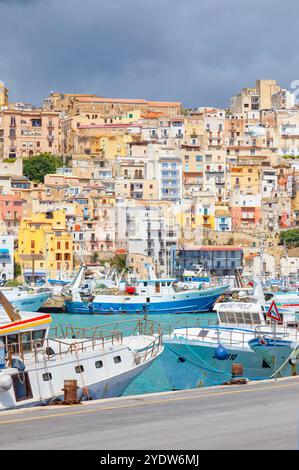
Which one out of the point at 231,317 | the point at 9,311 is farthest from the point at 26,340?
the point at 231,317

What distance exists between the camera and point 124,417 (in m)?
17.3

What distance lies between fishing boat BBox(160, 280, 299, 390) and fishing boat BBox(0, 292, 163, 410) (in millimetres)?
4444

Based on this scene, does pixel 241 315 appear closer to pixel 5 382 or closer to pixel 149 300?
pixel 5 382

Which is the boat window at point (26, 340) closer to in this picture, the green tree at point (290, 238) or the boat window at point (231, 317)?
the boat window at point (231, 317)

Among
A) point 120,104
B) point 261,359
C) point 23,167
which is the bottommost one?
point 261,359

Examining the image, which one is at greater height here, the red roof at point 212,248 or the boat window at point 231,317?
the boat window at point 231,317

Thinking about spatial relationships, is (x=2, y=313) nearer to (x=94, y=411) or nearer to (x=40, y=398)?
(x=40, y=398)

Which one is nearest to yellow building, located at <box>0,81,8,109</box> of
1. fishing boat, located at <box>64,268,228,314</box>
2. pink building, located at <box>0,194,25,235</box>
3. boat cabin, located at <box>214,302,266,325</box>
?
pink building, located at <box>0,194,25,235</box>

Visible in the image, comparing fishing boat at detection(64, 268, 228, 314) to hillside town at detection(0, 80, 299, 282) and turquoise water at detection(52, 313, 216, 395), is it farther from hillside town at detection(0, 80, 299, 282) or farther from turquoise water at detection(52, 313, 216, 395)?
hillside town at detection(0, 80, 299, 282)

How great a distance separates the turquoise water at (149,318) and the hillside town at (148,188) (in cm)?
2040

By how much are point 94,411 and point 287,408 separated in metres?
3.21

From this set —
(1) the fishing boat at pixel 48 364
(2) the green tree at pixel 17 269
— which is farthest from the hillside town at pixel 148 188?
(1) the fishing boat at pixel 48 364

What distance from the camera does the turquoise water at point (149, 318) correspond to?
32.6 meters

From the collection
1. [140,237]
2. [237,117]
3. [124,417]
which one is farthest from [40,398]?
[237,117]
